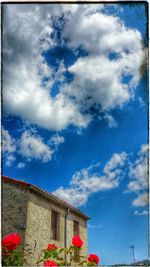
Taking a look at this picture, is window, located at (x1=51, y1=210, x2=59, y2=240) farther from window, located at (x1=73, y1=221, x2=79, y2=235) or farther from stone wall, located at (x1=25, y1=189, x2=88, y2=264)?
window, located at (x1=73, y1=221, x2=79, y2=235)

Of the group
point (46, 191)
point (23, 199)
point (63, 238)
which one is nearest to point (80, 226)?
point (63, 238)

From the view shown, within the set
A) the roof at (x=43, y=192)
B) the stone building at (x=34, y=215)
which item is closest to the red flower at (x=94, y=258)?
the stone building at (x=34, y=215)

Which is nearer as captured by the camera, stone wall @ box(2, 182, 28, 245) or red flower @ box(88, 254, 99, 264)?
red flower @ box(88, 254, 99, 264)

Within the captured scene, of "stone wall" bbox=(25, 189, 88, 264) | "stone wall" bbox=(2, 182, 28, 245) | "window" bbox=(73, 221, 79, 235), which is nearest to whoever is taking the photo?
"stone wall" bbox=(2, 182, 28, 245)

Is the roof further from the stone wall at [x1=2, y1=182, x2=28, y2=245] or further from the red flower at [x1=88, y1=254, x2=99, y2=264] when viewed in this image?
the red flower at [x1=88, y1=254, x2=99, y2=264]

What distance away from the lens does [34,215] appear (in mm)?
12102

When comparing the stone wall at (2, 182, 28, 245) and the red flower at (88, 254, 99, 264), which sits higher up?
the stone wall at (2, 182, 28, 245)

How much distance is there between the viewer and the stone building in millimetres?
11383

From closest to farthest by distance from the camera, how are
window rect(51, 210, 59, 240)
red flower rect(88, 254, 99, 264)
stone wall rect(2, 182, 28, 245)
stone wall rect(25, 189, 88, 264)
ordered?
1. red flower rect(88, 254, 99, 264)
2. stone wall rect(2, 182, 28, 245)
3. stone wall rect(25, 189, 88, 264)
4. window rect(51, 210, 59, 240)

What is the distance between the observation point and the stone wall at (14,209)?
445 inches

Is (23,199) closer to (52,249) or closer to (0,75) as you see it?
(52,249)

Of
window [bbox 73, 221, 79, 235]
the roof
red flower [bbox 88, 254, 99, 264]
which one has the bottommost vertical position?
red flower [bbox 88, 254, 99, 264]

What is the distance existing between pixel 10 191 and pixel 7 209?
0.72 meters

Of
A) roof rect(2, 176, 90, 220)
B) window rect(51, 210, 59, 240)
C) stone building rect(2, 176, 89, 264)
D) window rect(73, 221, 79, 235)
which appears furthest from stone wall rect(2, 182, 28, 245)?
window rect(73, 221, 79, 235)
